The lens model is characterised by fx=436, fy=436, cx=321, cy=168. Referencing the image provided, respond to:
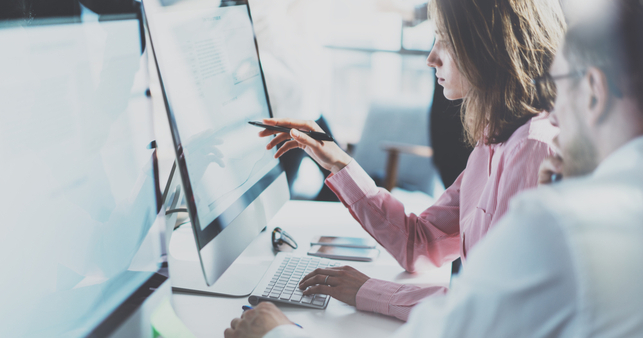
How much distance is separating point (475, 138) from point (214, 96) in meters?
0.60

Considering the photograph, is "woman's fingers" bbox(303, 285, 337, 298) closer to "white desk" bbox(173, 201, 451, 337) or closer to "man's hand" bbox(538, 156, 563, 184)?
"white desk" bbox(173, 201, 451, 337)

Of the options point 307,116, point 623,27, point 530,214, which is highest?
point 623,27

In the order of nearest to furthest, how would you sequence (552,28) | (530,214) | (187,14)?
(530,214), (187,14), (552,28)

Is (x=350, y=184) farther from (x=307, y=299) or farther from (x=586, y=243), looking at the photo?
(x=586, y=243)

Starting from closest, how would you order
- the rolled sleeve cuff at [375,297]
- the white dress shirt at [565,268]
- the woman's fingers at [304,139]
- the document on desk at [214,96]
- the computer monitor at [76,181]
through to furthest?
the white dress shirt at [565,268], the computer monitor at [76,181], the document on desk at [214,96], the rolled sleeve cuff at [375,297], the woman's fingers at [304,139]

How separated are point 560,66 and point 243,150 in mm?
595

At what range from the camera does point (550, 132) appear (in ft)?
2.63

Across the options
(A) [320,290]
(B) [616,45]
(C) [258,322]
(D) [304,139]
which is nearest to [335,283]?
(A) [320,290]

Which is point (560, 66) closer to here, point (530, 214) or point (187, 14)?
point (530, 214)

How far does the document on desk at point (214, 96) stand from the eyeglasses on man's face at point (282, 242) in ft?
0.55

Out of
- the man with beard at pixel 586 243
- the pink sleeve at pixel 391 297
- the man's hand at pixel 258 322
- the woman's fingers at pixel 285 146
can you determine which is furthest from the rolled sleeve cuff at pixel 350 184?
the man with beard at pixel 586 243

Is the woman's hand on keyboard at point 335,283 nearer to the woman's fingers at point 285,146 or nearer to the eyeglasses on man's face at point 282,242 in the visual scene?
the eyeglasses on man's face at point 282,242

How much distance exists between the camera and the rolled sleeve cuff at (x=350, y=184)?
102 cm

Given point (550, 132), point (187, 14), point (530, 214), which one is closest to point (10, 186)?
point (187, 14)
